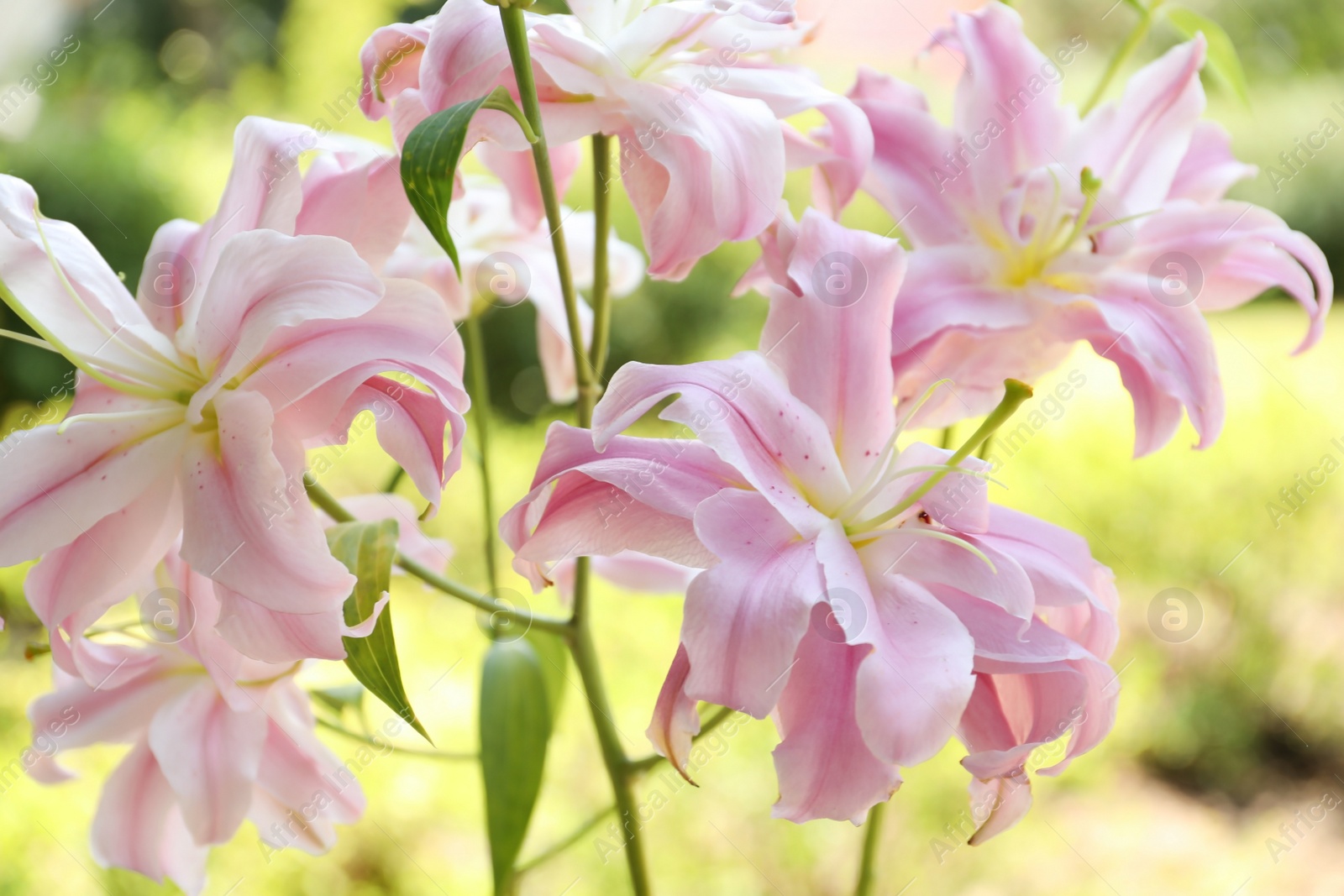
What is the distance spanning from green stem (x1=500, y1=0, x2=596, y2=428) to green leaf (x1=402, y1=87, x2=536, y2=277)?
0.03 metres

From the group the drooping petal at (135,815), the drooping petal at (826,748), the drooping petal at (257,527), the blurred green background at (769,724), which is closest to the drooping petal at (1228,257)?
the blurred green background at (769,724)

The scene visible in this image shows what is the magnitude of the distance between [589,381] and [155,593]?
18cm

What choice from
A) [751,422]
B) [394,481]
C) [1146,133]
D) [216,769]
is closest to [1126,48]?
[1146,133]

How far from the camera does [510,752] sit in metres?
0.47

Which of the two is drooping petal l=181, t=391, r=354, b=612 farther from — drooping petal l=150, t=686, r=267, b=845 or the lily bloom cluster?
drooping petal l=150, t=686, r=267, b=845

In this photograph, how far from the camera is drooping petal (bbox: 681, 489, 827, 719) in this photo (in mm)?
318

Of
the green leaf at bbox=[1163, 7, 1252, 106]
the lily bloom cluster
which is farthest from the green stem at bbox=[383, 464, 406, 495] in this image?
the green leaf at bbox=[1163, 7, 1252, 106]

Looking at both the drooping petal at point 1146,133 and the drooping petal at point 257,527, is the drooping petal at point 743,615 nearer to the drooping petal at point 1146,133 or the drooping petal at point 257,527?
the drooping petal at point 257,527

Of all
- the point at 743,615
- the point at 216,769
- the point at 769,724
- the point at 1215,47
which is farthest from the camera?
the point at 769,724

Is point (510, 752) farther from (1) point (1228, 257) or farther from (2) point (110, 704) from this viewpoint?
(1) point (1228, 257)

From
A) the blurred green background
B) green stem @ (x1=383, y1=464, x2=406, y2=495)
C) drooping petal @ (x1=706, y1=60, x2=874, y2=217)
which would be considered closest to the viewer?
drooping petal @ (x1=706, y1=60, x2=874, y2=217)

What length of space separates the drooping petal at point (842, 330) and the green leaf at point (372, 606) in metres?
0.15

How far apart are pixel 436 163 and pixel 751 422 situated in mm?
132

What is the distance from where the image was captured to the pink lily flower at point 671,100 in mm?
373
